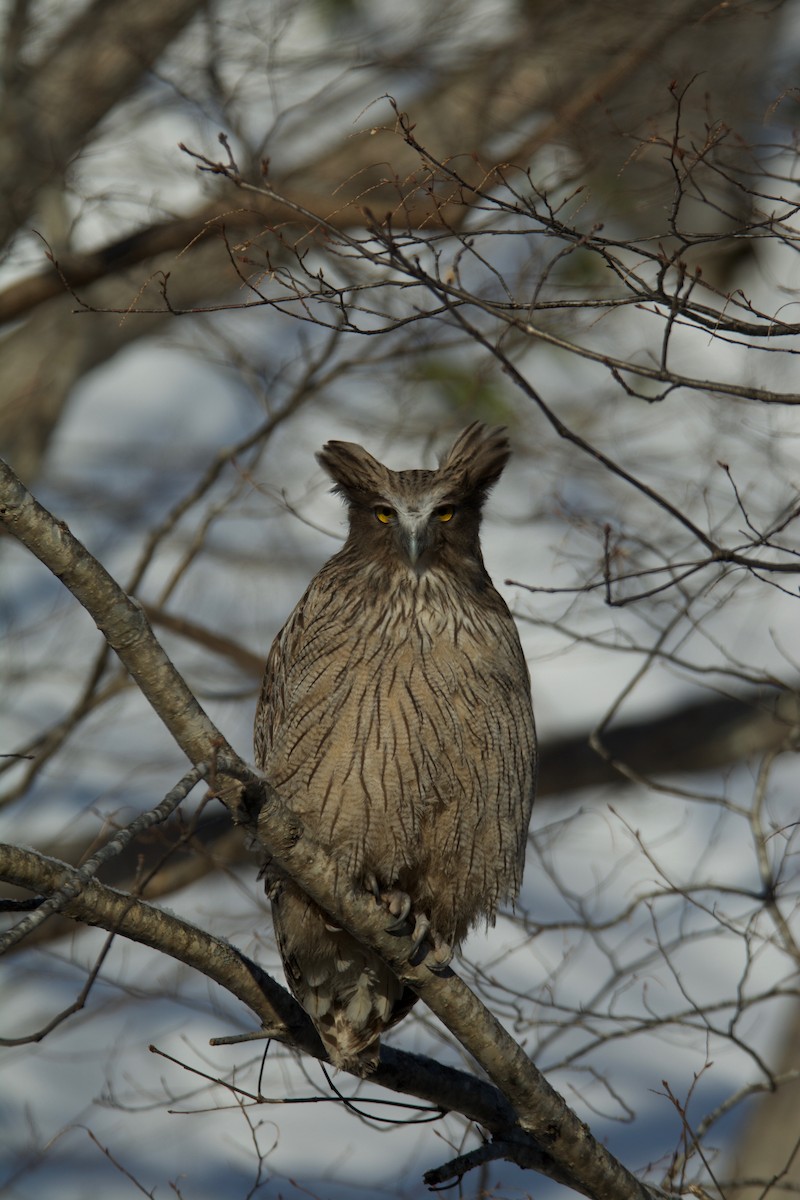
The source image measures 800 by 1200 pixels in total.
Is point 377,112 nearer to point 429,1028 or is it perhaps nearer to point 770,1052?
point 429,1028

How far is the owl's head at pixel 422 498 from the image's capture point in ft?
14.2

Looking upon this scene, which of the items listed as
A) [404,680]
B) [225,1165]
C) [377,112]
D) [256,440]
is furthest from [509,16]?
[225,1165]

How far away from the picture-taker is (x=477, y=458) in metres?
4.61

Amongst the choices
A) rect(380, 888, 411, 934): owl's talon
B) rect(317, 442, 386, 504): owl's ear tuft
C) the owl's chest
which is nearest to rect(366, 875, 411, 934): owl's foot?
rect(380, 888, 411, 934): owl's talon

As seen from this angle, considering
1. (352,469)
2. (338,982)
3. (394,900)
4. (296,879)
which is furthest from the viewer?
(352,469)

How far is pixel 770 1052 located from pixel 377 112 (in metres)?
6.60

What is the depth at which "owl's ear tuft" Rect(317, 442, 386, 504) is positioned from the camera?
14.7 feet

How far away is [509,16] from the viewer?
7.44 metres

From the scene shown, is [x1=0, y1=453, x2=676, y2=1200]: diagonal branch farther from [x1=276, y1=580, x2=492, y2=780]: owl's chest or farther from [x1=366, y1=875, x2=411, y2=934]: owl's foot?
[x1=276, y1=580, x2=492, y2=780]: owl's chest

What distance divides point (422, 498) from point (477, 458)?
13.6 inches

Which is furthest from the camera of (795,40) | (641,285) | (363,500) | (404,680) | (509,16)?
(795,40)

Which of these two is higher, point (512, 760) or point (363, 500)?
point (363, 500)

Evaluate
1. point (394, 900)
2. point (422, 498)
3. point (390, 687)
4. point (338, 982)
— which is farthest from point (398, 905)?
point (422, 498)

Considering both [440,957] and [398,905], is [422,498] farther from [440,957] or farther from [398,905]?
[440,957]
